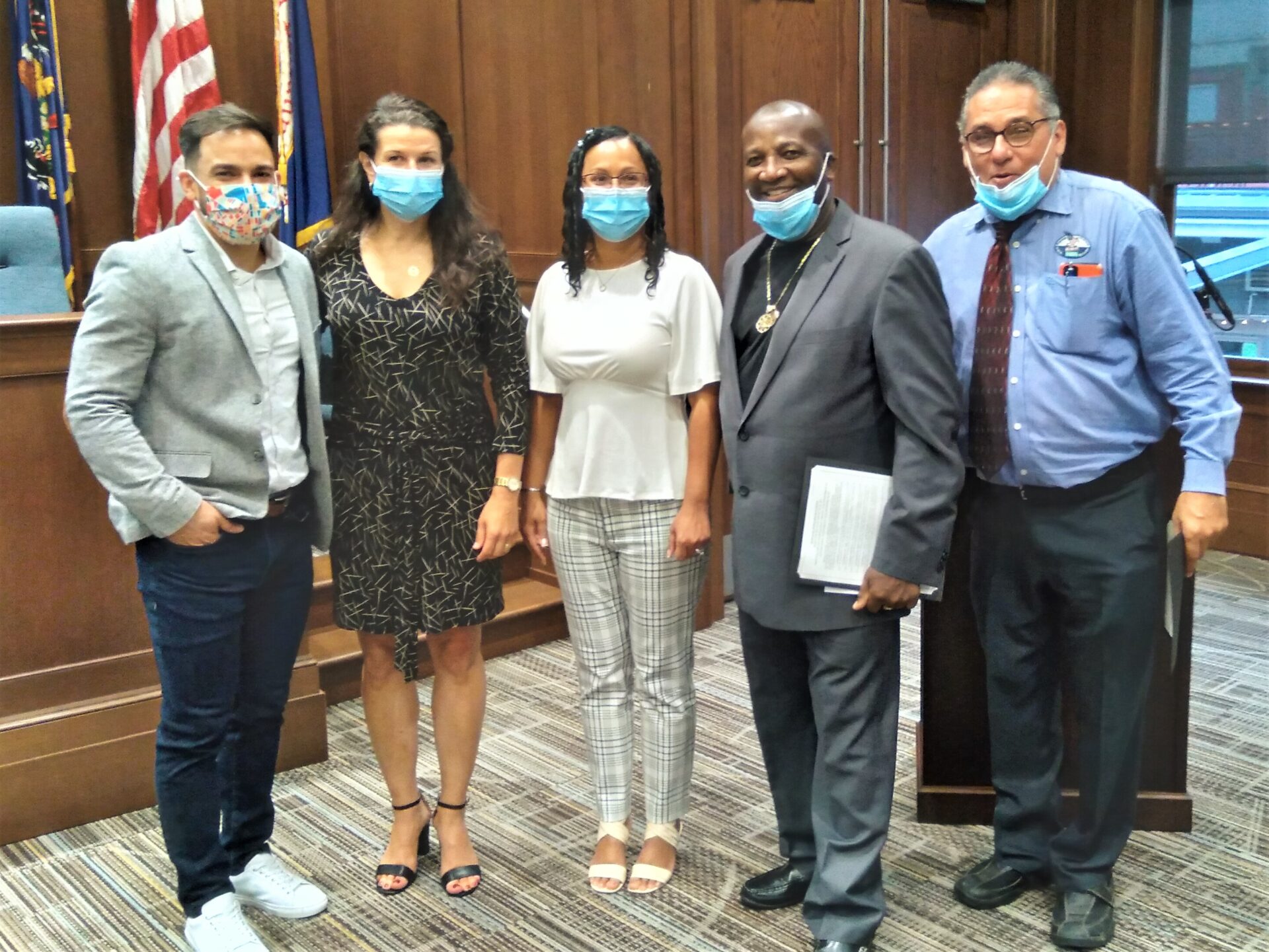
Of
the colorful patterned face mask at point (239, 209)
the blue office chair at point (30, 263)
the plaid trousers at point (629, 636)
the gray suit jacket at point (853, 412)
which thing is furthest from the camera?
the blue office chair at point (30, 263)

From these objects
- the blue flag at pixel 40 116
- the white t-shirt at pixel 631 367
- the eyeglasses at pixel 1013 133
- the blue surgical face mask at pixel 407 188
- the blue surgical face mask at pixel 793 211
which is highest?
the blue flag at pixel 40 116

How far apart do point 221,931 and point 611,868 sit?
728 millimetres

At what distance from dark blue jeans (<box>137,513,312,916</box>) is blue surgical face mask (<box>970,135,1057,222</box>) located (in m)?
1.33

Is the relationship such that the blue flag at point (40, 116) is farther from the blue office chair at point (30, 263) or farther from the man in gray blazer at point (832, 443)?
the man in gray blazer at point (832, 443)

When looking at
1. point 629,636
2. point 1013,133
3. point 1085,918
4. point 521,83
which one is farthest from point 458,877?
point 521,83

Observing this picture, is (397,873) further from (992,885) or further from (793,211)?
(793,211)

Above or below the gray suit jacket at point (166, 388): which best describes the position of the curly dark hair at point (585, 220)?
above

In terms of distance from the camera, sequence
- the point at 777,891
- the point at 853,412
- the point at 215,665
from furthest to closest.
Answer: the point at 777,891 < the point at 215,665 < the point at 853,412

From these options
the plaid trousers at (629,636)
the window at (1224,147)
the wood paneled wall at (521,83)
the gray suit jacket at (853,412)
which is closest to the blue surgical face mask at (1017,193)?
the gray suit jacket at (853,412)

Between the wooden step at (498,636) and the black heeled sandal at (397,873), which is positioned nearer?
the black heeled sandal at (397,873)

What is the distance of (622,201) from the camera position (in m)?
2.09

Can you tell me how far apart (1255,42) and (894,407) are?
160 inches

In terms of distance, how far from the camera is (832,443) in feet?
6.16

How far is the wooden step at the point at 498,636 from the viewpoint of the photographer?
11.1 feet
